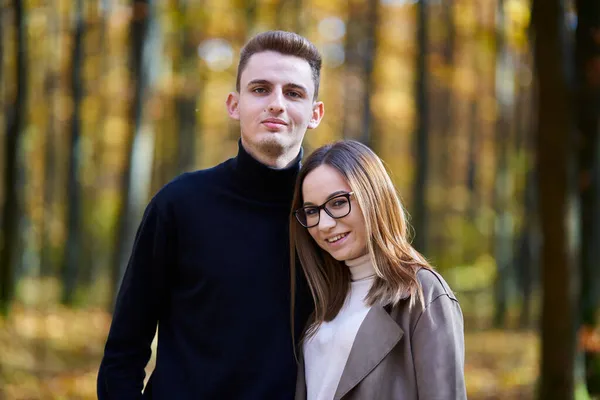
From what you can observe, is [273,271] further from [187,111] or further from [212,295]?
[187,111]

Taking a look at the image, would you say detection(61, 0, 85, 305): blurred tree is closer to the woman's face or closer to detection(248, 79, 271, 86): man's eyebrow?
detection(248, 79, 271, 86): man's eyebrow

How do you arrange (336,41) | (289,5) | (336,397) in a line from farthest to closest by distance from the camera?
1. (336,41)
2. (289,5)
3. (336,397)

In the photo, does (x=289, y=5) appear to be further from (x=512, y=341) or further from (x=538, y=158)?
(x=538, y=158)

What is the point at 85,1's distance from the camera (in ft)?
63.3

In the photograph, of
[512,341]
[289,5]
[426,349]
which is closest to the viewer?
[426,349]

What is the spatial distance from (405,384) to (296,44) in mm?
1643

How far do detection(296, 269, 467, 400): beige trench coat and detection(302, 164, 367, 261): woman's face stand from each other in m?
0.29

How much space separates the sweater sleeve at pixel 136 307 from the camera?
3.25m

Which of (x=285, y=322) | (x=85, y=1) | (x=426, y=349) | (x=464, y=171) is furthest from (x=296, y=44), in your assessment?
(x=464, y=171)

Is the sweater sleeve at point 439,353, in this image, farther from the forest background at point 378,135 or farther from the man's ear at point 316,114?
the forest background at point 378,135

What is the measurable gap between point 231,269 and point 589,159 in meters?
5.96

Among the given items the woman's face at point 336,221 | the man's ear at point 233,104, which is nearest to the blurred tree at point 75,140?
the man's ear at point 233,104

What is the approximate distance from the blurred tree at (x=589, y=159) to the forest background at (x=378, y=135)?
0.02 m

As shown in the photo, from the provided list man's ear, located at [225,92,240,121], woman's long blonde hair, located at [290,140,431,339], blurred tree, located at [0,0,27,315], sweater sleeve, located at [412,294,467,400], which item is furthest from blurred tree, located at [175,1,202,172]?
sweater sleeve, located at [412,294,467,400]
